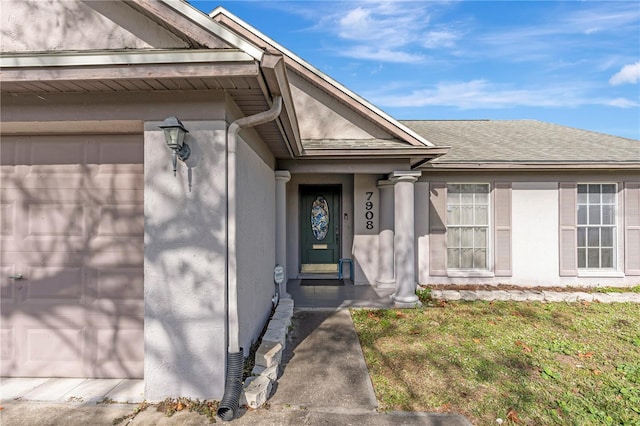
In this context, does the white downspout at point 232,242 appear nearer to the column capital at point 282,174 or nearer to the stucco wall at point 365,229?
the column capital at point 282,174

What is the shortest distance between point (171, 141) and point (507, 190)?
283 inches

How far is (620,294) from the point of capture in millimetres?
6461

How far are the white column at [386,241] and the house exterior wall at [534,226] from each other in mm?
731

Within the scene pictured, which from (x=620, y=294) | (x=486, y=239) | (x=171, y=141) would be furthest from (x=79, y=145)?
(x=620, y=294)

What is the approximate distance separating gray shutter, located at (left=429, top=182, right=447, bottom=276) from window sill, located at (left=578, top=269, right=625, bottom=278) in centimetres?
324

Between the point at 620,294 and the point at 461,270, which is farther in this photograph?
the point at 461,270

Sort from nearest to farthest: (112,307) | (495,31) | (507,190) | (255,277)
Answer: (112,307)
(255,277)
(507,190)
(495,31)

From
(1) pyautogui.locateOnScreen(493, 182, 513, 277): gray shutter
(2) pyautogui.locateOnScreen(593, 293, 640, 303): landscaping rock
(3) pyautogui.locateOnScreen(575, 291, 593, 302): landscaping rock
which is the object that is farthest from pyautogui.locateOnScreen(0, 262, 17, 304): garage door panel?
(2) pyautogui.locateOnScreen(593, 293, 640, 303): landscaping rock

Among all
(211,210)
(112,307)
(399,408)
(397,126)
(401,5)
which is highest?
(401,5)

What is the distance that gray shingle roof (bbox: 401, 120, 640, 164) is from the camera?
6871mm

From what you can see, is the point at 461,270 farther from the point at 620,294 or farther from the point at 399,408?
the point at 399,408

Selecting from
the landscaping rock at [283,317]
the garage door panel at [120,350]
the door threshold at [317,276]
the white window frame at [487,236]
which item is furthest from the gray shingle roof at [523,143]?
the garage door panel at [120,350]

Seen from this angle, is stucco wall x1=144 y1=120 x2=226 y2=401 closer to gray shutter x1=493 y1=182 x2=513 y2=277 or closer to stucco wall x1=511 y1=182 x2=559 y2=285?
gray shutter x1=493 y1=182 x2=513 y2=277

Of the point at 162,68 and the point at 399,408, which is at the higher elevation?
the point at 162,68
